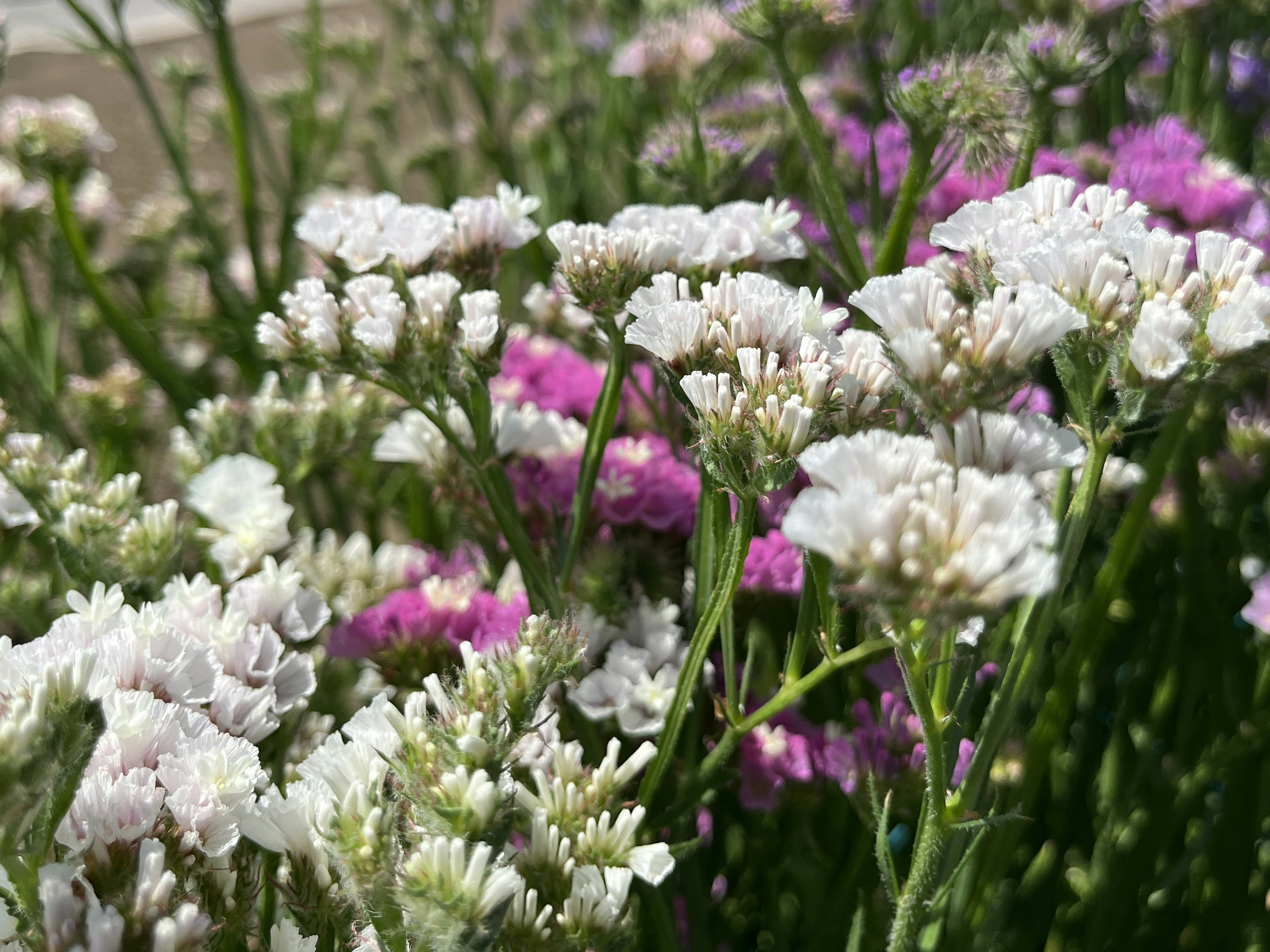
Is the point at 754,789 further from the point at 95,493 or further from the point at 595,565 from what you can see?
the point at 95,493

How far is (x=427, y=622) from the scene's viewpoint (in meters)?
0.73

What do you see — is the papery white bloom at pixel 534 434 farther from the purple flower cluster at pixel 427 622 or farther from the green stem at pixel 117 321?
the green stem at pixel 117 321

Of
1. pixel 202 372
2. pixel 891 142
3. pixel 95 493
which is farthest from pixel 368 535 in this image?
pixel 891 142

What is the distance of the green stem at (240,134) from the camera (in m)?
1.08

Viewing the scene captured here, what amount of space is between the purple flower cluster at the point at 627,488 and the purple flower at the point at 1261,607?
0.47m

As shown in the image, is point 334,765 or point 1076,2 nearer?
point 334,765

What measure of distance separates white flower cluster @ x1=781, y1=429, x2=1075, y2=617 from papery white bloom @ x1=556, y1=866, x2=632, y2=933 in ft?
0.65

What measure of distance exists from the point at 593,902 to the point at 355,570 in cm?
52

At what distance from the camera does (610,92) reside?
171cm

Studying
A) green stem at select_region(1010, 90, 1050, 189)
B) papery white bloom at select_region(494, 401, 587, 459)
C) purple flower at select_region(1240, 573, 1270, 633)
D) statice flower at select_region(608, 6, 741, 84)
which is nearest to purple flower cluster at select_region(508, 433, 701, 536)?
papery white bloom at select_region(494, 401, 587, 459)

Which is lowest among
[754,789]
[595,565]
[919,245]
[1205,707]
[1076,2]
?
[1205,707]

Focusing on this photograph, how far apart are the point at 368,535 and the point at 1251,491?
1.02 m

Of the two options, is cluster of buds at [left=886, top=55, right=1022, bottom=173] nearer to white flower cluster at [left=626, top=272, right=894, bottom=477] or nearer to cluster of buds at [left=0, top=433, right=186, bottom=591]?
white flower cluster at [left=626, top=272, right=894, bottom=477]

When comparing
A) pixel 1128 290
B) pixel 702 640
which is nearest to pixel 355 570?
pixel 702 640
